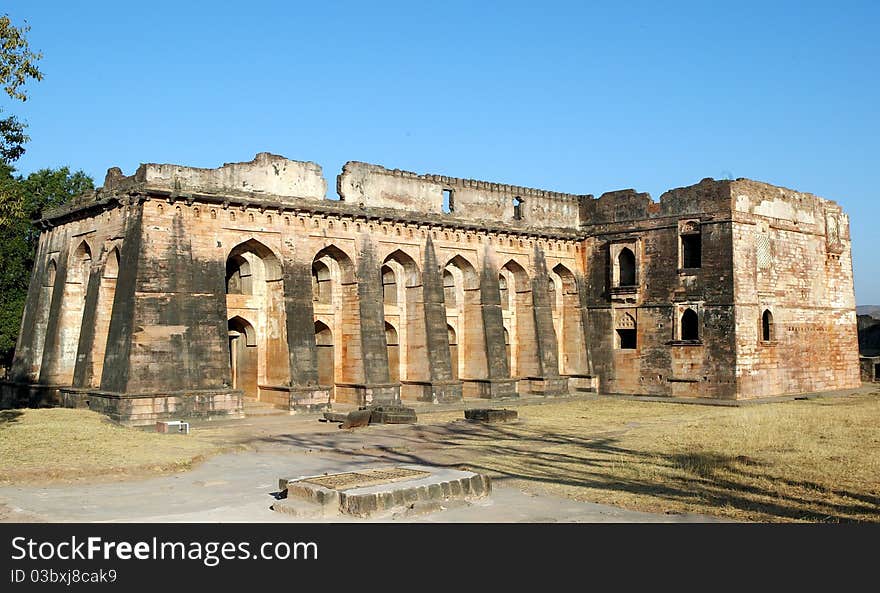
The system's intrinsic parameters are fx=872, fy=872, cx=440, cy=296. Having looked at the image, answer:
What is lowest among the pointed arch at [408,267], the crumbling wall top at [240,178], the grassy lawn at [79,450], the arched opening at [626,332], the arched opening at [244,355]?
the grassy lawn at [79,450]

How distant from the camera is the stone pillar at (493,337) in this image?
2930 centimetres

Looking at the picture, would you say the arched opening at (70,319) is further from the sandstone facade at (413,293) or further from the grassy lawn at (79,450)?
the grassy lawn at (79,450)

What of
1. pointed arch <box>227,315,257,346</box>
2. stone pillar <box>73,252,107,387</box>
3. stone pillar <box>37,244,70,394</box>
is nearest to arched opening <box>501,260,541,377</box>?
pointed arch <box>227,315,257,346</box>

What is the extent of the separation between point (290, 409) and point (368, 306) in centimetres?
437

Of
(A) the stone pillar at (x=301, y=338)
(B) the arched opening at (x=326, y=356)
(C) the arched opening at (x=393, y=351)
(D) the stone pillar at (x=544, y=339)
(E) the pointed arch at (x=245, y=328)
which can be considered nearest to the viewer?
(A) the stone pillar at (x=301, y=338)

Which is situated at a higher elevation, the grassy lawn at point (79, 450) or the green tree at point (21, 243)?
the green tree at point (21, 243)

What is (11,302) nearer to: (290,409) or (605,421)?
(290,409)

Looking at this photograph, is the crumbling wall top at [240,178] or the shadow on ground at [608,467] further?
the crumbling wall top at [240,178]

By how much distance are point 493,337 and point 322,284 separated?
6376 mm

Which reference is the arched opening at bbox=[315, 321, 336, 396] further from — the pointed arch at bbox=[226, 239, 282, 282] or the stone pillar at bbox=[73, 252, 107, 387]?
the stone pillar at bbox=[73, 252, 107, 387]

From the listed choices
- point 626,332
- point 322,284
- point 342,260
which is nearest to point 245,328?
point 322,284

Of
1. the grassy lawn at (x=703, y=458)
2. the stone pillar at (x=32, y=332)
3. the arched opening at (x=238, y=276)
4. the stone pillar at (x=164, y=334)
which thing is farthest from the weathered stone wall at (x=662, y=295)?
the stone pillar at (x=32, y=332)

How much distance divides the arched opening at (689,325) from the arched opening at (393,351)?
32.4ft

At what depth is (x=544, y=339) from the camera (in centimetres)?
3148
